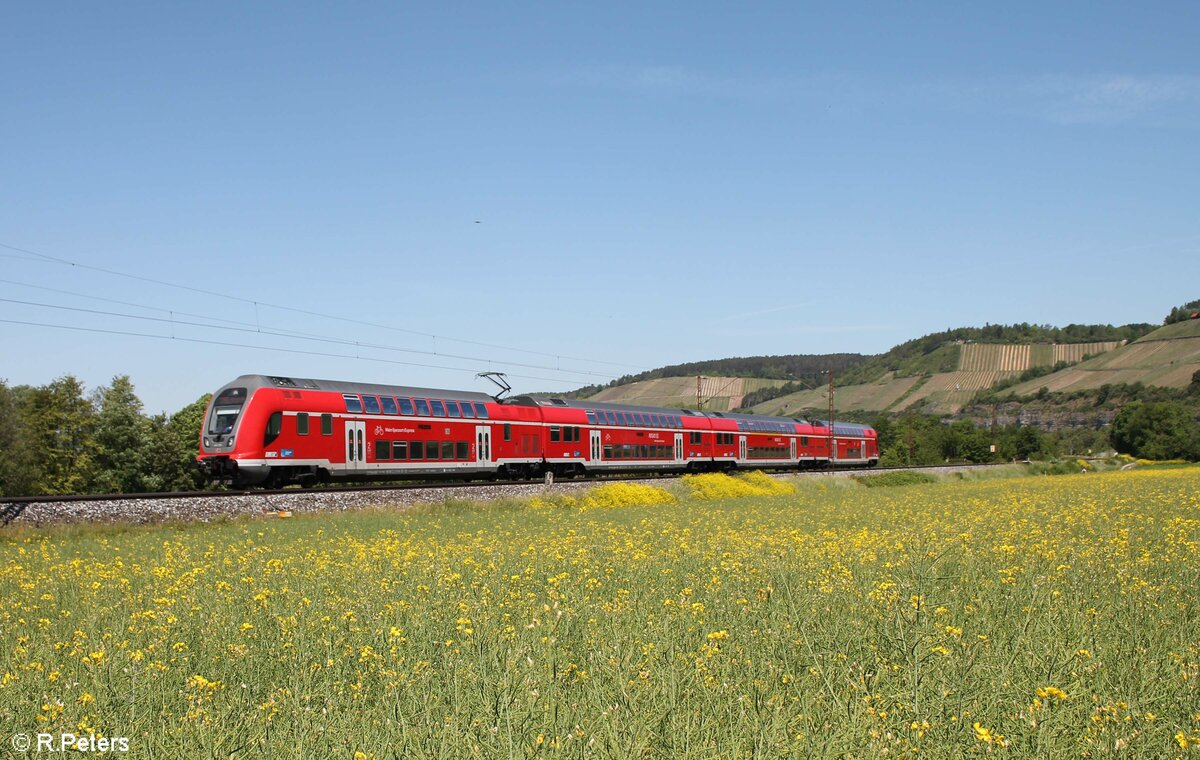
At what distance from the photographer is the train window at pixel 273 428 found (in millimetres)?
28042

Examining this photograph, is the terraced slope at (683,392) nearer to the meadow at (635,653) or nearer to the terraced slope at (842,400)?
the terraced slope at (842,400)

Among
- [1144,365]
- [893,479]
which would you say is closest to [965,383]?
[1144,365]

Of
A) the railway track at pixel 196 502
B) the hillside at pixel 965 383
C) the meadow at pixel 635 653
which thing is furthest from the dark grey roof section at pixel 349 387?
the hillside at pixel 965 383

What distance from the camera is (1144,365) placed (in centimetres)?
16100

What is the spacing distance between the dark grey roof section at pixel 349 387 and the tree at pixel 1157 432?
274 ft

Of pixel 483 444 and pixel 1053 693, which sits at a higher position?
pixel 483 444

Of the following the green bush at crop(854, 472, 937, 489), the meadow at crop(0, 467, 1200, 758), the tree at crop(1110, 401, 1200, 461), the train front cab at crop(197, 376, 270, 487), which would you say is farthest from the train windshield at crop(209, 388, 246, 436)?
the tree at crop(1110, 401, 1200, 461)

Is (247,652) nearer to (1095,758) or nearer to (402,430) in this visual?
(1095,758)

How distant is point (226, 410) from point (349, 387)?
417cm

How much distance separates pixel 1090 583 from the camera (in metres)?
8.34

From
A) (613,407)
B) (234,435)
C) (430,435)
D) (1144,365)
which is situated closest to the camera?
(234,435)

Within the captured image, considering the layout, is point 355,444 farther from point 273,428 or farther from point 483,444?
point 483,444

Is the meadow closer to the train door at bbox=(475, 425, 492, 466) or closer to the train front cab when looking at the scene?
the train front cab

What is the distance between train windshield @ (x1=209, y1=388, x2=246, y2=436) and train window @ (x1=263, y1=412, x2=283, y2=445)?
3.07 ft
